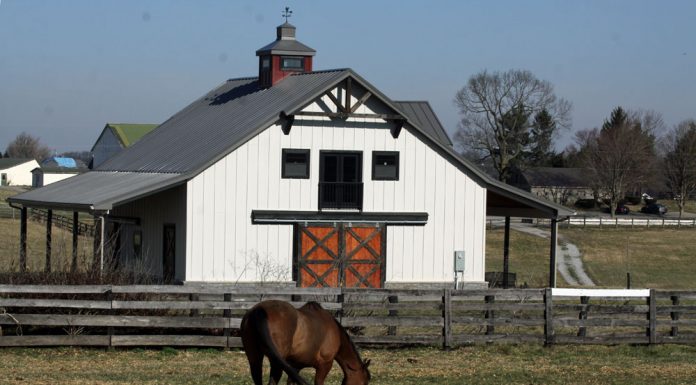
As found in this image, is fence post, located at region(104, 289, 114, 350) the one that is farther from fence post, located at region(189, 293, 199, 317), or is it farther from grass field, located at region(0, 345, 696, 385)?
fence post, located at region(189, 293, 199, 317)

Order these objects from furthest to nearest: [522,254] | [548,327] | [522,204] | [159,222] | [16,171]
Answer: [16,171] → [522,254] → [522,204] → [159,222] → [548,327]

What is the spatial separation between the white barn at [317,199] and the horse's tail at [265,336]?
18.3 meters

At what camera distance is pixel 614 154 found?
110438mm

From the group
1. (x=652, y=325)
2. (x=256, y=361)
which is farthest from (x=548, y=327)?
(x=256, y=361)

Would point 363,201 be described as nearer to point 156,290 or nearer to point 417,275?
point 417,275

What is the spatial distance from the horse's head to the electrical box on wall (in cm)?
2100

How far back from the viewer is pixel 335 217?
1320 inches

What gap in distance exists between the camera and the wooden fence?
1977 centimetres

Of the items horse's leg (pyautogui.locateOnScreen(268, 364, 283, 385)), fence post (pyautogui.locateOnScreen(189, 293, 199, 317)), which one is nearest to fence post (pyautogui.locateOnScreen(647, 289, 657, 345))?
fence post (pyautogui.locateOnScreen(189, 293, 199, 317))

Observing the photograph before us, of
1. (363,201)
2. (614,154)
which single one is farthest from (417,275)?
(614,154)

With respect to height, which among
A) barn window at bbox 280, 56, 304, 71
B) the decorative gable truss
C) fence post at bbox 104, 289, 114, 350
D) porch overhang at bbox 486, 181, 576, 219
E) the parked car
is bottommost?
fence post at bbox 104, 289, 114, 350

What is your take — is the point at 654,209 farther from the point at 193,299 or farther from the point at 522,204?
the point at 193,299

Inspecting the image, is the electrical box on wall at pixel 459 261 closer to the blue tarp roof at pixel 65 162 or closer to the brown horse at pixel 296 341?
the brown horse at pixel 296 341

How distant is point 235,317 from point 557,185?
101m
